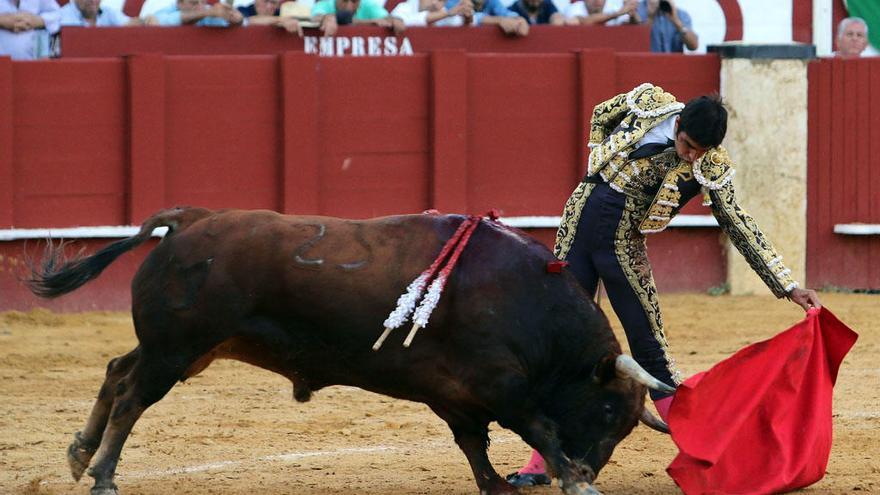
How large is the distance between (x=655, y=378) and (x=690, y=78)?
5044mm

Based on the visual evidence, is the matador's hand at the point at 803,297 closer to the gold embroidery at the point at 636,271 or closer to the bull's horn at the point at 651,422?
the gold embroidery at the point at 636,271

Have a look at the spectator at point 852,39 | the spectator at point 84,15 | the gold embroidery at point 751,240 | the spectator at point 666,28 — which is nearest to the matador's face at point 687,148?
the gold embroidery at point 751,240

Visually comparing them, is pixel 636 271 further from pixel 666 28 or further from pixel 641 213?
pixel 666 28

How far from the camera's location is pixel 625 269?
4645 mm

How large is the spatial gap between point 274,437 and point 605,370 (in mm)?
1610

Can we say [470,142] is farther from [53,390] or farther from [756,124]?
[53,390]

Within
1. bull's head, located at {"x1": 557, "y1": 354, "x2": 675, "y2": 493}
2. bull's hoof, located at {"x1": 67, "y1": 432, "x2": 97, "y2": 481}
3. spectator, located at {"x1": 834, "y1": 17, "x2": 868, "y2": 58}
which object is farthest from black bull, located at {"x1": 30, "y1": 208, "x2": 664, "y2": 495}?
spectator, located at {"x1": 834, "y1": 17, "x2": 868, "y2": 58}

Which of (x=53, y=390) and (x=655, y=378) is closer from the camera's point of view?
(x=655, y=378)

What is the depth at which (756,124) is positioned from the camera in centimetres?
926

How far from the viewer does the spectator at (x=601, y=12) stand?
31.7 ft

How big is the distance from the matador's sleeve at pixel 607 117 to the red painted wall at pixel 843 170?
5.08 metres

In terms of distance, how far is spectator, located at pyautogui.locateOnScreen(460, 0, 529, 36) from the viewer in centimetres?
925

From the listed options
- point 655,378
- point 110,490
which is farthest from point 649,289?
point 110,490

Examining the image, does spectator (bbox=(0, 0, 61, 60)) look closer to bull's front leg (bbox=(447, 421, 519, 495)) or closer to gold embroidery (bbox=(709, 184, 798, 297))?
bull's front leg (bbox=(447, 421, 519, 495))
